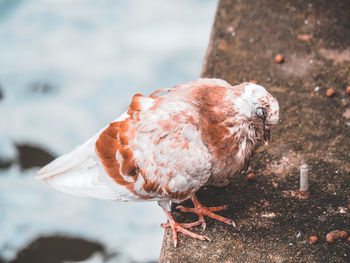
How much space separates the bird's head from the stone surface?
0.65 meters

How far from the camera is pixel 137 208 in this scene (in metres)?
4.70

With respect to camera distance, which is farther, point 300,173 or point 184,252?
point 300,173

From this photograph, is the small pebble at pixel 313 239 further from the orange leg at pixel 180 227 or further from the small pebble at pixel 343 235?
the orange leg at pixel 180 227

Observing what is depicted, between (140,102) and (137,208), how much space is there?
237cm

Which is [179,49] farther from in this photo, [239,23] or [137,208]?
[137,208]

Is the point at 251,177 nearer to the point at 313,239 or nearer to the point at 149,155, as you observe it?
the point at 313,239

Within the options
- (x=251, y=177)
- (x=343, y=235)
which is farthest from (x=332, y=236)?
(x=251, y=177)

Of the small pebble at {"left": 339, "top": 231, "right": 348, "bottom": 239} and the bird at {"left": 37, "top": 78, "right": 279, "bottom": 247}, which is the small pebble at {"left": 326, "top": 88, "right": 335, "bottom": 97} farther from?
the small pebble at {"left": 339, "top": 231, "right": 348, "bottom": 239}

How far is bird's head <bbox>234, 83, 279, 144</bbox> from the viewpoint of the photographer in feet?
7.57

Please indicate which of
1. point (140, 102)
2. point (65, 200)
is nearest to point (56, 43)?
point (65, 200)

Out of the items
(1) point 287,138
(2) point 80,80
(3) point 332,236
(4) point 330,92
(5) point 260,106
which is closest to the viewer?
(5) point 260,106

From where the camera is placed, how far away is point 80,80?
5.71 metres

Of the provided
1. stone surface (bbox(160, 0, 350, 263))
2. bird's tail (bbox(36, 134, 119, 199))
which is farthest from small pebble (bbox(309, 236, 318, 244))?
bird's tail (bbox(36, 134, 119, 199))

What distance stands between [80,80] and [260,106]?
3.87 metres
